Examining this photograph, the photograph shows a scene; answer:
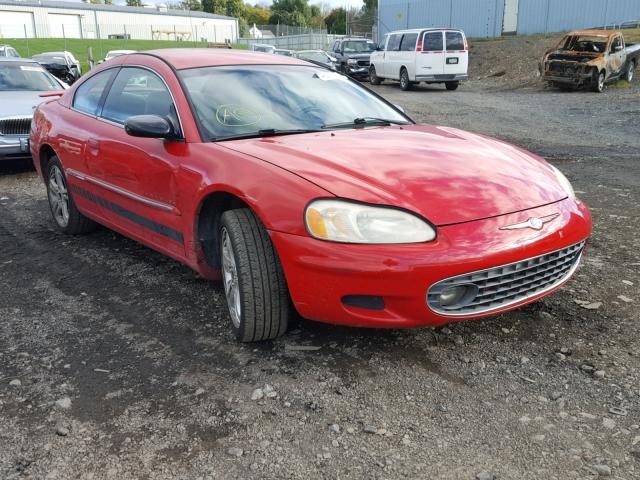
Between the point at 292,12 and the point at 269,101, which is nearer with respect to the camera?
→ the point at 269,101

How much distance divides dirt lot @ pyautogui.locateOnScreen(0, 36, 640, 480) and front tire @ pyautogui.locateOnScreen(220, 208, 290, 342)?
6.3 inches

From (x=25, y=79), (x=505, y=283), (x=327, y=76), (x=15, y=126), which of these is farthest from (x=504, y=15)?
(x=505, y=283)

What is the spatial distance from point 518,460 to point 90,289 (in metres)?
2.97

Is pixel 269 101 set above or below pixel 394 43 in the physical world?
below

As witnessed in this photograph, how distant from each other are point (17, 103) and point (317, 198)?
7.13 meters

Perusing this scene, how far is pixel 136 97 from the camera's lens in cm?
434

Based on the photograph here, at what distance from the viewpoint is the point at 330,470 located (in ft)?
7.63

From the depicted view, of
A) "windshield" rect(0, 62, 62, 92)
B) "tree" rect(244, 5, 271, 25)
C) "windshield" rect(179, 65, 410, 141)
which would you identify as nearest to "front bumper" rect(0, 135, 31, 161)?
"windshield" rect(0, 62, 62, 92)

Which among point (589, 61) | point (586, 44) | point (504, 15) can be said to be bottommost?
point (589, 61)

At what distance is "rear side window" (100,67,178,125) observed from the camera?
3996 mm

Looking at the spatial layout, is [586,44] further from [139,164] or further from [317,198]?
[317,198]

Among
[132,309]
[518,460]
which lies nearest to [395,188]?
[518,460]

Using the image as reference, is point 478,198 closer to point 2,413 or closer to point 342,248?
Result: point 342,248

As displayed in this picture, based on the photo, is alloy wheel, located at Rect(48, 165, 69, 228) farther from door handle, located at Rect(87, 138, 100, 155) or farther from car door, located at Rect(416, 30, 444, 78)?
car door, located at Rect(416, 30, 444, 78)
